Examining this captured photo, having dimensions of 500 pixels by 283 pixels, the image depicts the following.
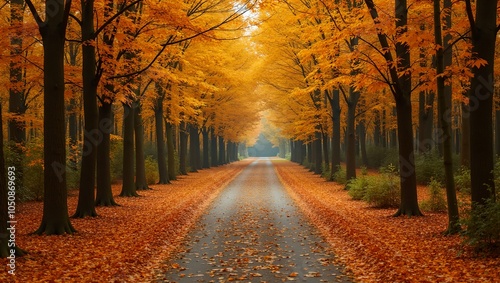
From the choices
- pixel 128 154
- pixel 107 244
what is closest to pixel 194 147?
pixel 128 154

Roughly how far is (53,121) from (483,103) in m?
8.83

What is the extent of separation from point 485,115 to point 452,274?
3.24m

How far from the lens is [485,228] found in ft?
24.6

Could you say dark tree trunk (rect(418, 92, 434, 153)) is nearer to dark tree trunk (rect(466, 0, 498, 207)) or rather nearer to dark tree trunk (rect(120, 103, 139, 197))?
dark tree trunk (rect(120, 103, 139, 197))

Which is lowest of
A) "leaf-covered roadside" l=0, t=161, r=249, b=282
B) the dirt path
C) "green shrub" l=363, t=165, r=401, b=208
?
the dirt path

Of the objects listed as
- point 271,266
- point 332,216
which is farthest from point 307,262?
point 332,216

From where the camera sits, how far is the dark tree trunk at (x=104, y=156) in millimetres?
15812

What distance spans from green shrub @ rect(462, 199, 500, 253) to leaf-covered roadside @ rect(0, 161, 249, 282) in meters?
5.21

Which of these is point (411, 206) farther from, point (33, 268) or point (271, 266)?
point (33, 268)

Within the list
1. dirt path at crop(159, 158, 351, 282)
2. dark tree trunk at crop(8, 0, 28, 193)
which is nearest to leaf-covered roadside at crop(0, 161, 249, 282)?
dirt path at crop(159, 158, 351, 282)

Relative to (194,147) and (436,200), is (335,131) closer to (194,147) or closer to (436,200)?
(436,200)

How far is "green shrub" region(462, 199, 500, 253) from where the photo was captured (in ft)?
24.5

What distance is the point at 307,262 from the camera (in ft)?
26.4

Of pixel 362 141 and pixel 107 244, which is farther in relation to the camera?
pixel 362 141
